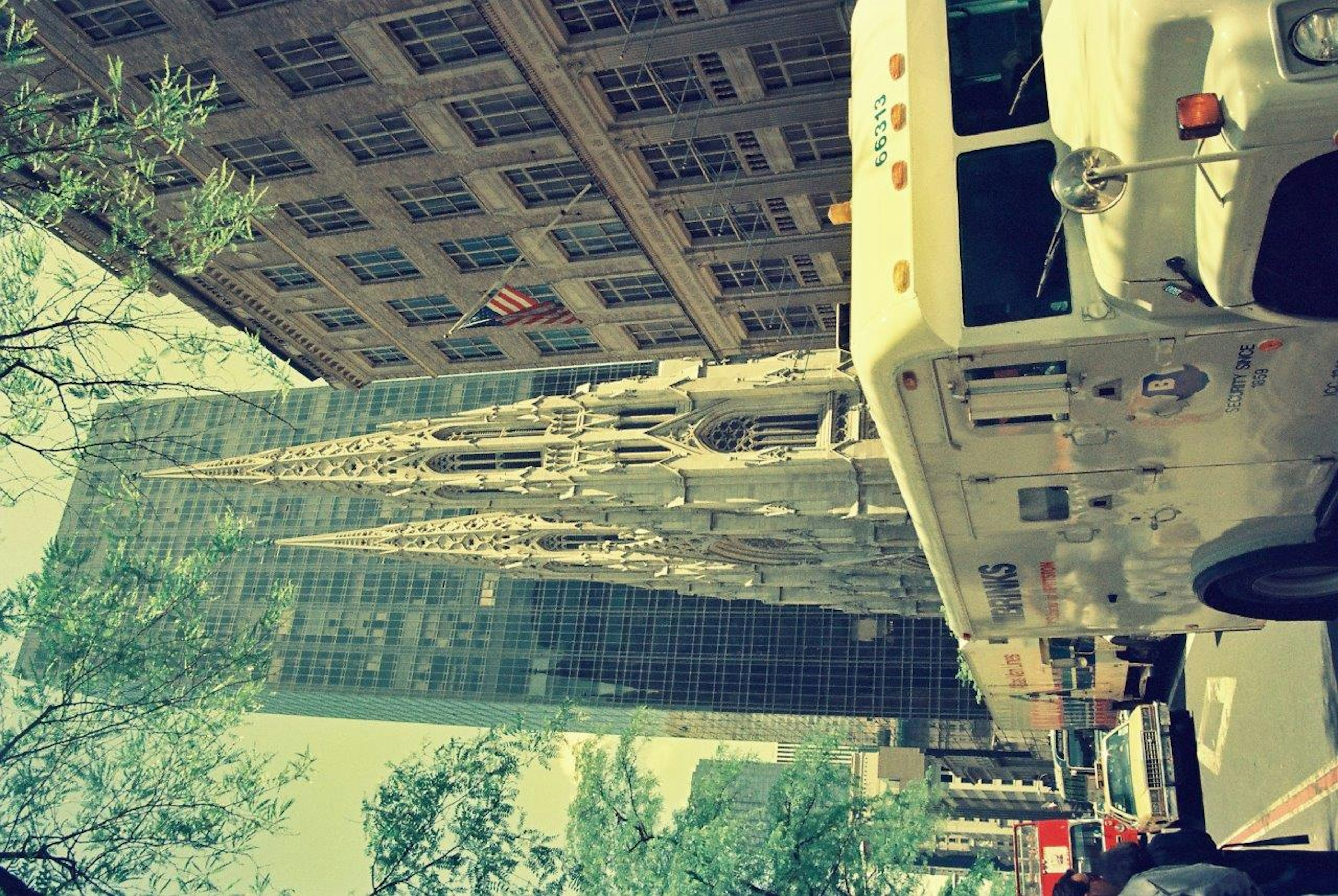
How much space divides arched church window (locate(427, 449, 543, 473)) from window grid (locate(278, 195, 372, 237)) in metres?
11.9

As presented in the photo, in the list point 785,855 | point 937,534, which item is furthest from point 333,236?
point 937,534

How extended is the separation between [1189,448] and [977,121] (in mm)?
4242

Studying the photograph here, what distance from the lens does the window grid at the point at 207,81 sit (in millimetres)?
29812

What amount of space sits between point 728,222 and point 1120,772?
1857 centimetres

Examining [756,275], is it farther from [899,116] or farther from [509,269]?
[899,116]

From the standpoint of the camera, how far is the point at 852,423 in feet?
111

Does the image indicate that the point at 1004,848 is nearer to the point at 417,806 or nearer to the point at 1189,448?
the point at 417,806

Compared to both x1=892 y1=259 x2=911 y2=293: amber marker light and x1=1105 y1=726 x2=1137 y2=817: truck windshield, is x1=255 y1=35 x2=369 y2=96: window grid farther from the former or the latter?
x1=1105 y1=726 x2=1137 y2=817: truck windshield

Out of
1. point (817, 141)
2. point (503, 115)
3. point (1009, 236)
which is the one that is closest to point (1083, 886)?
point (1009, 236)

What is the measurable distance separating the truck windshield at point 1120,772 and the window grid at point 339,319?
31.8m

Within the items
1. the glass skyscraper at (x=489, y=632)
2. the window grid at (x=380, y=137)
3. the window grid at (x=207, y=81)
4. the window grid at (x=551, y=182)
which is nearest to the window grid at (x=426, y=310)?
the window grid at (x=380, y=137)

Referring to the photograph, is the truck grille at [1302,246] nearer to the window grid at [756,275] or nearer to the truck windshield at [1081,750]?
the truck windshield at [1081,750]

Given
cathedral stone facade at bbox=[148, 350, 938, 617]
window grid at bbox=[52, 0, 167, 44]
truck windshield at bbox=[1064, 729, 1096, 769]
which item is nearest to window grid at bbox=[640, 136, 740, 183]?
cathedral stone facade at bbox=[148, 350, 938, 617]

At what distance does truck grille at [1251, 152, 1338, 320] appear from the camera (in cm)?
809
